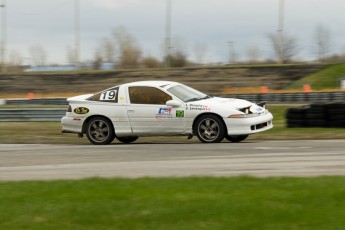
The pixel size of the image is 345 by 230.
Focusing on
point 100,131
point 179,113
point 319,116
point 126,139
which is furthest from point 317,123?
point 100,131

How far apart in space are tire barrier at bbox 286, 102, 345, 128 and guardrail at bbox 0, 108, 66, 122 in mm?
9278

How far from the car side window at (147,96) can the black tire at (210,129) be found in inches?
36.9

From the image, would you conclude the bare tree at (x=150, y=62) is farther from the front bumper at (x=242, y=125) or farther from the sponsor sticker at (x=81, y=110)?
the front bumper at (x=242, y=125)

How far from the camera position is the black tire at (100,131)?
48.0 feet

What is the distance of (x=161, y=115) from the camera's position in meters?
14.2

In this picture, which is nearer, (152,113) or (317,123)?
(152,113)

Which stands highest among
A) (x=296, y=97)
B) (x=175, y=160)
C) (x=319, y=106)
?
(x=319, y=106)

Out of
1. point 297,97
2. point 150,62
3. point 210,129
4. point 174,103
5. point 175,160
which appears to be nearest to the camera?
point 175,160

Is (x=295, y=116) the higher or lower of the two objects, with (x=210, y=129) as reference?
higher

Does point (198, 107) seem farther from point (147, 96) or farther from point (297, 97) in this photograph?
point (297, 97)

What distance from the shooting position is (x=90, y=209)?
5.97 m

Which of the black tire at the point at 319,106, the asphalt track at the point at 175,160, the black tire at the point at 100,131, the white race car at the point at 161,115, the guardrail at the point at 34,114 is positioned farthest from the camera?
the guardrail at the point at 34,114

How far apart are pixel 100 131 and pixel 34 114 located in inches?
370

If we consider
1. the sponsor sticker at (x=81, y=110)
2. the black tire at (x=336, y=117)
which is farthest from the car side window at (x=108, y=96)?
the black tire at (x=336, y=117)
